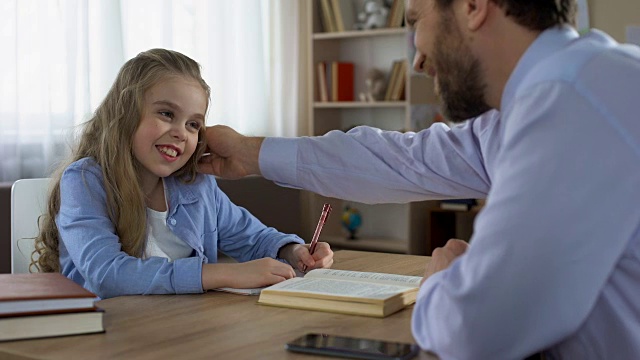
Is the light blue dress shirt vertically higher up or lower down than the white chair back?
higher up

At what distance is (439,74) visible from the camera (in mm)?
1407

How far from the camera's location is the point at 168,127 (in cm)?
202

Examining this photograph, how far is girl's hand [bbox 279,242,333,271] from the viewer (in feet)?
6.26

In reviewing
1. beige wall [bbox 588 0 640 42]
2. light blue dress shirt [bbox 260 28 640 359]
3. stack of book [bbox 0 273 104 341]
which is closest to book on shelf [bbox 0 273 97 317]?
stack of book [bbox 0 273 104 341]

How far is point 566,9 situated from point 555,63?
213mm

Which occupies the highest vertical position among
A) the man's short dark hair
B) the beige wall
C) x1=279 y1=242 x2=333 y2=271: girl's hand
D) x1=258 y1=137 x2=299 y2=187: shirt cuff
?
the beige wall

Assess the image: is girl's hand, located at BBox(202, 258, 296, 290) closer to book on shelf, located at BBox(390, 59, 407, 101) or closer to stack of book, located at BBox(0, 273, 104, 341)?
stack of book, located at BBox(0, 273, 104, 341)

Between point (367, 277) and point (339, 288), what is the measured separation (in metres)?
0.17

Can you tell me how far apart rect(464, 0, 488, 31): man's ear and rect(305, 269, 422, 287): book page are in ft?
1.74

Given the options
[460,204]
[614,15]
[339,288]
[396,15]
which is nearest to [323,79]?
[396,15]

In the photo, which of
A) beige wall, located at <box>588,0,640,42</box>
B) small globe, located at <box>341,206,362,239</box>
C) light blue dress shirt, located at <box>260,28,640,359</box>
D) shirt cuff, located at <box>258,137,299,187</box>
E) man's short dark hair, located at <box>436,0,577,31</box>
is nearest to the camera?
light blue dress shirt, located at <box>260,28,640,359</box>

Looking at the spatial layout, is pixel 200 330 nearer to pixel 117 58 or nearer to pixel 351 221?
pixel 117 58

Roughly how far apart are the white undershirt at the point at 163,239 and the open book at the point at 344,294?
43 centimetres

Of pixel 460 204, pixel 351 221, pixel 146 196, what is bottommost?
pixel 351 221
